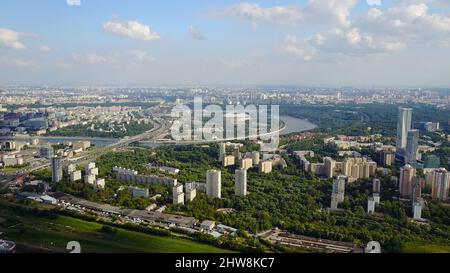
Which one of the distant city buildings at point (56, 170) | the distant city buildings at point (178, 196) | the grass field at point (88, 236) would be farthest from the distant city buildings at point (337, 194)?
the distant city buildings at point (56, 170)

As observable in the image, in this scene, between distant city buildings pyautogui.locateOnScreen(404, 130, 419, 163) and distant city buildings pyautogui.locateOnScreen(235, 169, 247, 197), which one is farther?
distant city buildings pyautogui.locateOnScreen(404, 130, 419, 163)

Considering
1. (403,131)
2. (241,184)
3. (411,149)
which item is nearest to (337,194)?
(241,184)

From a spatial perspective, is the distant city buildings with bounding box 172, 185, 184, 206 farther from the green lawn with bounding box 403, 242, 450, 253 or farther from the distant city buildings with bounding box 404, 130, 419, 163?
the distant city buildings with bounding box 404, 130, 419, 163

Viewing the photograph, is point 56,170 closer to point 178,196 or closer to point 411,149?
point 178,196

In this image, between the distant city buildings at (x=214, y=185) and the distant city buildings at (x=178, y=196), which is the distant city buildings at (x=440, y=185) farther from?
the distant city buildings at (x=178, y=196)

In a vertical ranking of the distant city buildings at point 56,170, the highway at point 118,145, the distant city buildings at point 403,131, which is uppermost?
the distant city buildings at point 403,131

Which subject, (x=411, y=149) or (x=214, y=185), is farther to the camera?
(x=411, y=149)

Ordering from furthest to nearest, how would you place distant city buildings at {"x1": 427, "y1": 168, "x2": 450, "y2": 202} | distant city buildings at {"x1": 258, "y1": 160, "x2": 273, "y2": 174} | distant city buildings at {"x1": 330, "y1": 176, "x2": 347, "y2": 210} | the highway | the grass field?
the highway, distant city buildings at {"x1": 258, "y1": 160, "x2": 273, "y2": 174}, distant city buildings at {"x1": 427, "y1": 168, "x2": 450, "y2": 202}, distant city buildings at {"x1": 330, "y1": 176, "x2": 347, "y2": 210}, the grass field

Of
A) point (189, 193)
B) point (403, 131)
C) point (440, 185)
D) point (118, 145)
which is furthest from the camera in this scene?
point (118, 145)

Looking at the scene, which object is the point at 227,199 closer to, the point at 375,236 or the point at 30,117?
the point at 375,236

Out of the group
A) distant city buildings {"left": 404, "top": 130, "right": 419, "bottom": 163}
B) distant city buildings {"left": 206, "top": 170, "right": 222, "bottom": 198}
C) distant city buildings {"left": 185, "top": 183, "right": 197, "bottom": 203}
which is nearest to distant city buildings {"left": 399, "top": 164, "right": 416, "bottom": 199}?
distant city buildings {"left": 404, "top": 130, "right": 419, "bottom": 163}
